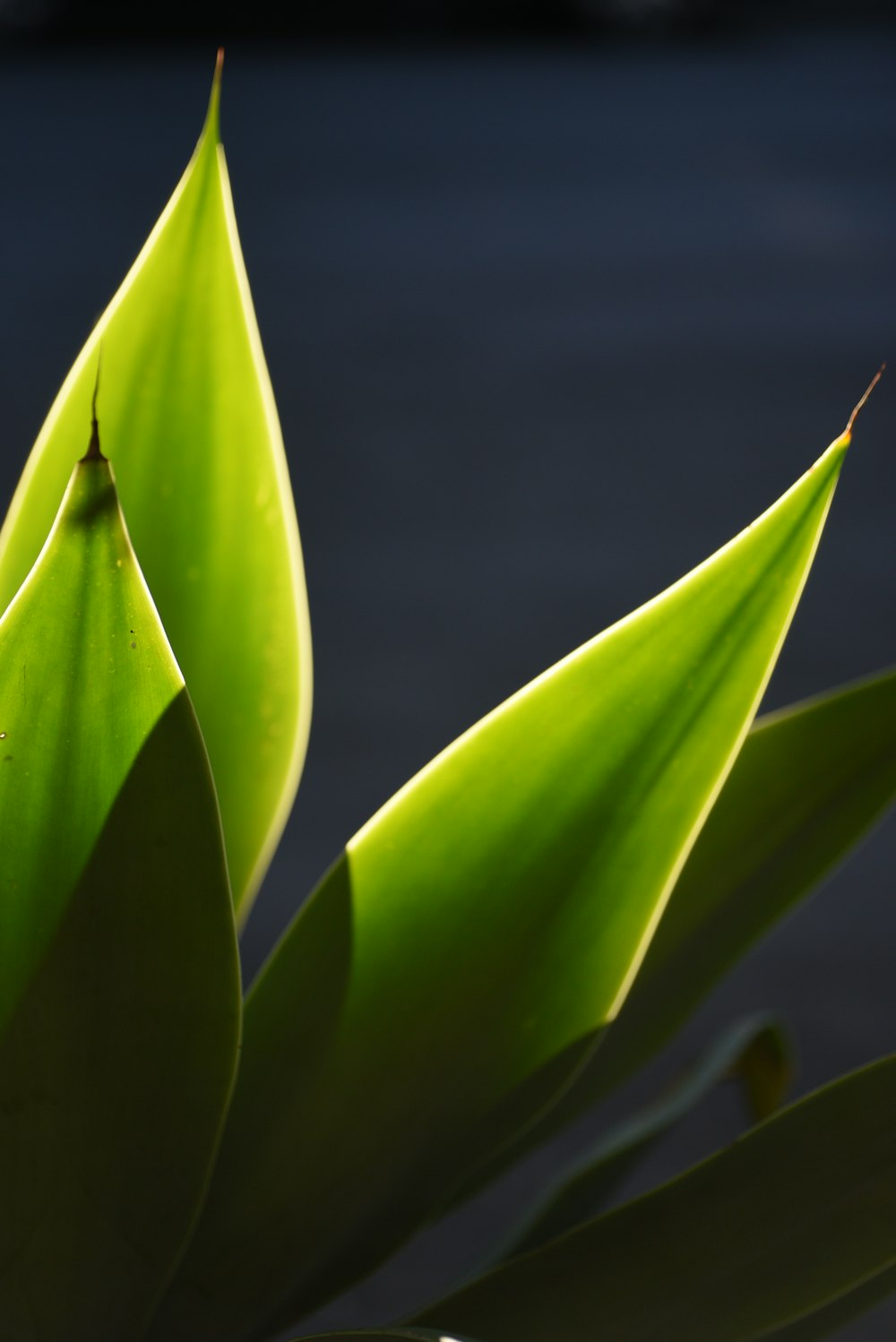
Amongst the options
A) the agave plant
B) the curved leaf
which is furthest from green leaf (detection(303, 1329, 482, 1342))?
the curved leaf

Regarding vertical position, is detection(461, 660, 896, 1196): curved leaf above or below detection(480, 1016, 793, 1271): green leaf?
above

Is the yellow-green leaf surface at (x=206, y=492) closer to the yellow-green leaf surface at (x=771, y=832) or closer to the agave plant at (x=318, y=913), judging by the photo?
the agave plant at (x=318, y=913)

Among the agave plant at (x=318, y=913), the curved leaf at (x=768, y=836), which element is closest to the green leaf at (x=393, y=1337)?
the agave plant at (x=318, y=913)

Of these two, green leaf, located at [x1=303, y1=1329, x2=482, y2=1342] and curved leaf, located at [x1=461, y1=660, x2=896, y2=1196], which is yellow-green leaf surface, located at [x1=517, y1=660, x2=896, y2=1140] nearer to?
curved leaf, located at [x1=461, y1=660, x2=896, y2=1196]

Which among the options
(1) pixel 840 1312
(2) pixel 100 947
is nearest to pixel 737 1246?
(1) pixel 840 1312

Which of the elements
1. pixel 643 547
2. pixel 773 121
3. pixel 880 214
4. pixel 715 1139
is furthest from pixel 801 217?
pixel 715 1139
